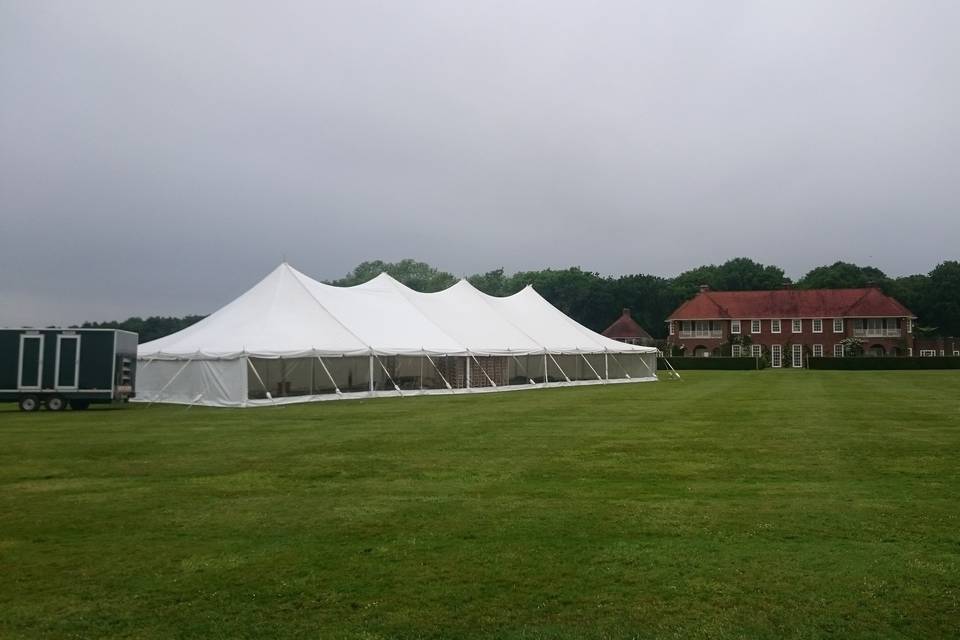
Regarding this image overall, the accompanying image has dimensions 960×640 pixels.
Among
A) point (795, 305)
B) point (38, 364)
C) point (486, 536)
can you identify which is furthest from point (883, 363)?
point (486, 536)

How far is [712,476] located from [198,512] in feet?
17.6

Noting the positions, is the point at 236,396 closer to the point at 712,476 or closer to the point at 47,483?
the point at 47,483

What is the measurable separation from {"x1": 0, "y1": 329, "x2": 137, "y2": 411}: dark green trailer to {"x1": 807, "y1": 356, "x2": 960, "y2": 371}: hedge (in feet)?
141

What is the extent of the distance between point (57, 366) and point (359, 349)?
313 inches

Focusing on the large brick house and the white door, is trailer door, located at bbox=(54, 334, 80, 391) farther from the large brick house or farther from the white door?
the white door

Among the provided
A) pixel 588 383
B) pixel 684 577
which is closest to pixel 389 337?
pixel 588 383

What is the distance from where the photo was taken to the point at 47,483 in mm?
8430

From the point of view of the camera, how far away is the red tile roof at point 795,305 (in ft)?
205

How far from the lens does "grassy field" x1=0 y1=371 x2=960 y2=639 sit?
13.9 ft

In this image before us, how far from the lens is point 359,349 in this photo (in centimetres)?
2300

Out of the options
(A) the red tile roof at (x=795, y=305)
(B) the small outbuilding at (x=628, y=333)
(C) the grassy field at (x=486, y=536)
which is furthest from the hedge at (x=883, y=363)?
(C) the grassy field at (x=486, y=536)

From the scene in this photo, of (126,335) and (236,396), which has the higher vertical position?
(126,335)

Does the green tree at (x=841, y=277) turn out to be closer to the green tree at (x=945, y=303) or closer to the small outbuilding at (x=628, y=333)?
the green tree at (x=945, y=303)

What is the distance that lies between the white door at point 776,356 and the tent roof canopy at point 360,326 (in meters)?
32.2
